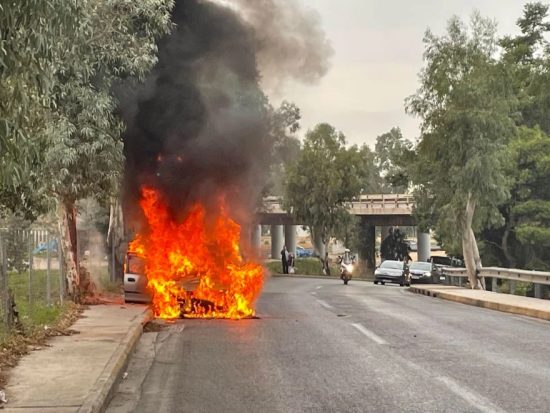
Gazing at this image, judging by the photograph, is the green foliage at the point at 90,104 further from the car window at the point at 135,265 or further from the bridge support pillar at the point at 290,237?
the bridge support pillar at the point at 290,237

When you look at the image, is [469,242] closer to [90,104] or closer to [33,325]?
[90,104]

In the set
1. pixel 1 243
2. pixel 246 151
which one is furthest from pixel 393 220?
pixel 1 243

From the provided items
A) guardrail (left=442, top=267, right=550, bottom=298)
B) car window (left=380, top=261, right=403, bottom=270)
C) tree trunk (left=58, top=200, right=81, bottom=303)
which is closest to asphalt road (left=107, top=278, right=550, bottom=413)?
tree trunk (left=58, top=200, right=81, bottom=303)

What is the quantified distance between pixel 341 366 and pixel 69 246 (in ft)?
36.3

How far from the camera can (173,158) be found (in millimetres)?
17078

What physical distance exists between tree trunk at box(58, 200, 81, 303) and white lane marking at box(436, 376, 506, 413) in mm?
11652

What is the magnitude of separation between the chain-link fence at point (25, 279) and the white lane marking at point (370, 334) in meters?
5.59

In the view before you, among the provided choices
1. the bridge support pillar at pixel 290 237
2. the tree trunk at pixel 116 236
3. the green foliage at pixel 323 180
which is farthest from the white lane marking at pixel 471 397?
the bridge support pillar at pixel 290 237

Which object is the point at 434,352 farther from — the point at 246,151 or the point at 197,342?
the point at 246,151

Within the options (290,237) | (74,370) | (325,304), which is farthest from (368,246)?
(74,370)

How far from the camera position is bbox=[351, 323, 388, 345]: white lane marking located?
11102 mm

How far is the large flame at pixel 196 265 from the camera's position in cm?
1509

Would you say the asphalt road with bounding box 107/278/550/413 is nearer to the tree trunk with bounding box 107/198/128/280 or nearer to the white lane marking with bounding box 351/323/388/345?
the white lane marking with bounding box 351/323/388/345

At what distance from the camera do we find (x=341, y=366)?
8742mm
